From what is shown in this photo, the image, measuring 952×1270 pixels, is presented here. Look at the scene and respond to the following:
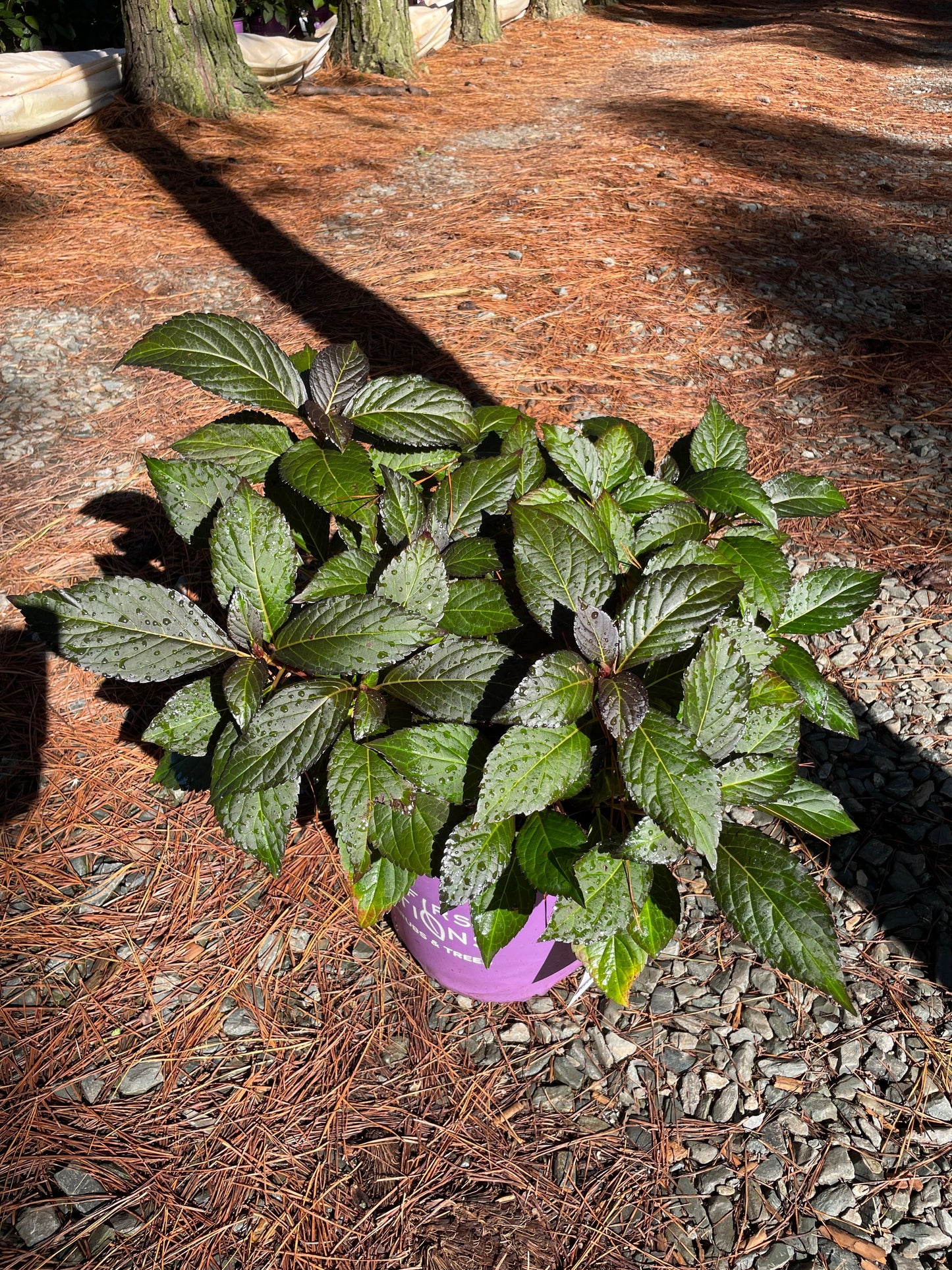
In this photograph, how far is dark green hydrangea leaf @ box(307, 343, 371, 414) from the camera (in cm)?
131

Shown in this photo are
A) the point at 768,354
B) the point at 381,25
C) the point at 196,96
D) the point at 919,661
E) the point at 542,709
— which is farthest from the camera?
the point at 381,25

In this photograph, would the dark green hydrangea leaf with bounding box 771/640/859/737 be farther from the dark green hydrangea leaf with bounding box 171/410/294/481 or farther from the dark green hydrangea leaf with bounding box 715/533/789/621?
the dark green hydrangea leaf with bounding box 171/410/294/481

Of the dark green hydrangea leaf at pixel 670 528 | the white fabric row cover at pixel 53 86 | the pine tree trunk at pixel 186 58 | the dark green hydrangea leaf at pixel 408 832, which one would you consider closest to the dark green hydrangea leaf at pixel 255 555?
the dark green hydrangea leaf at pixel 408 832

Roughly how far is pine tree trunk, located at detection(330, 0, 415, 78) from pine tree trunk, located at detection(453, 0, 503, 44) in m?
1.27

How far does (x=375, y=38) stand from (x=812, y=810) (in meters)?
6.41

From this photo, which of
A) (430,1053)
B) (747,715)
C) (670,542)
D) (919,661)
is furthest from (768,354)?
(430,1053)

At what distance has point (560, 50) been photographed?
7.18 metres

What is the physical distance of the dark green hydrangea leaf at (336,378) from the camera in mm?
1314

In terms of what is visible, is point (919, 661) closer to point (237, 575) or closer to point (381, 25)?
point (237, 575)

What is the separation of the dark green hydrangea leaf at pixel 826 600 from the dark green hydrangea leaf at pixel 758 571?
0.03 metres

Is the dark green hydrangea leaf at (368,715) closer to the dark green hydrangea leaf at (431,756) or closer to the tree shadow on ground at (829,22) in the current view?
the dark green hydrangea leaf at (431,756)

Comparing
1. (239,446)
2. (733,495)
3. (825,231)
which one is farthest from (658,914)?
(825,231)

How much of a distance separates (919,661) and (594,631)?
1497 mm

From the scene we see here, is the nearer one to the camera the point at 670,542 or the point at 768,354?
the point at 670,542
